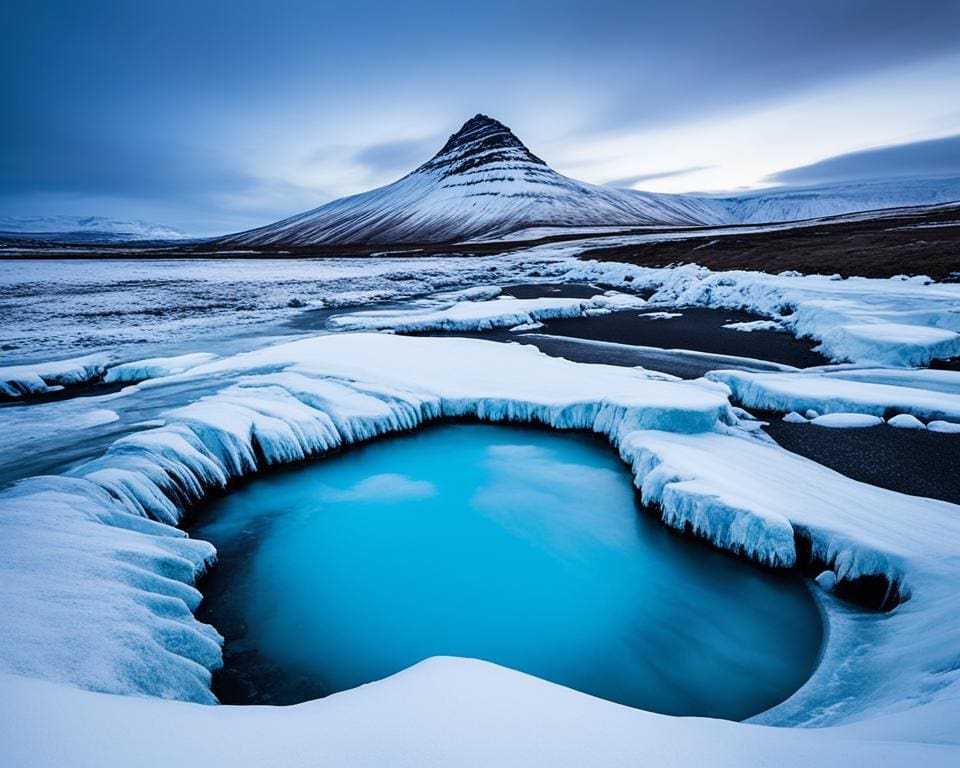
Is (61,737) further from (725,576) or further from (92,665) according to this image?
(725,576)

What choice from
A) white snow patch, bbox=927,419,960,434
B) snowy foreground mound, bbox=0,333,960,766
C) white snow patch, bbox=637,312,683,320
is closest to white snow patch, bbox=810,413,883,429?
white snow patch, bbox=927,419,960,434

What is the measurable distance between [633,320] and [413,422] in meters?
14.6

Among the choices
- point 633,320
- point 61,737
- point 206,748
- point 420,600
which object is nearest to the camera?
point 61,737

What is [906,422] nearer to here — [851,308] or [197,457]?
[851,308]

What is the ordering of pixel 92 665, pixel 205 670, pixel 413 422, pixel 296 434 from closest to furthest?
pixel 92 665 < pixel 205 670 < pixel 296 434 < pixel 413 422

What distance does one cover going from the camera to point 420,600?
20.7ft

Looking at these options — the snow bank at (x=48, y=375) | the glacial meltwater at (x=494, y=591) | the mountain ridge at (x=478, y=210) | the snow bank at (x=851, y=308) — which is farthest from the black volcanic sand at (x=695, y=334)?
the mountain ridge at (x=478, y=210)

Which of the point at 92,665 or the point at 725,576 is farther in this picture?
the point at 725,576

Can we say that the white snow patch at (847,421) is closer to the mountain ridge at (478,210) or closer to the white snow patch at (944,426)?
the white snow patch at (944,426)

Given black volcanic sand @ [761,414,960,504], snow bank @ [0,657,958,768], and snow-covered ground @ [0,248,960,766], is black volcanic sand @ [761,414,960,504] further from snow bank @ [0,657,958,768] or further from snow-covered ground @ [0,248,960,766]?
snow bank @ [0,657,958,768]

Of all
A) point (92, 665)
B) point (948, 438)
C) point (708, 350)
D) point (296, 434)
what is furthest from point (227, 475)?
point (708, 350)

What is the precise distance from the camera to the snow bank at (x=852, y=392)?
9.77 meters

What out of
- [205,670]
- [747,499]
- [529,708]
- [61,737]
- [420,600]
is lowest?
[420,600]

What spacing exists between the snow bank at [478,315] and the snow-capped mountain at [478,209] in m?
104
